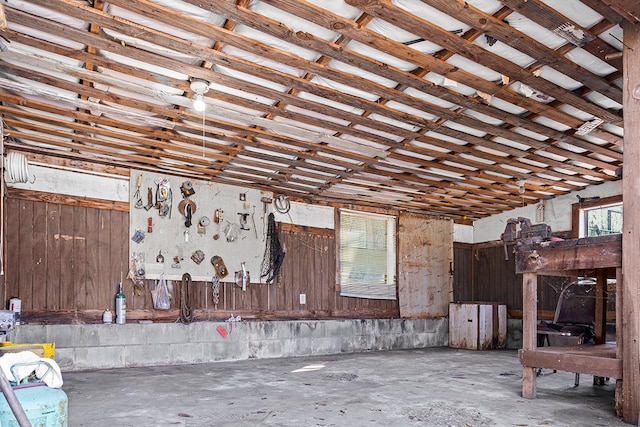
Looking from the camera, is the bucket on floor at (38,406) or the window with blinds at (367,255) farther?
the window with blinds at (367,255)

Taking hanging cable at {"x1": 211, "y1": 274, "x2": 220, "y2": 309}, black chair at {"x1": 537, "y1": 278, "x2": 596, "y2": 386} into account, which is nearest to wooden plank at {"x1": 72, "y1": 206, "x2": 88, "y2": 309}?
hanging cable at {"x1": 211, "y1": 274, "x2": 220, "y2": 309}

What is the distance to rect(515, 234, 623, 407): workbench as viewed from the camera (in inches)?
155

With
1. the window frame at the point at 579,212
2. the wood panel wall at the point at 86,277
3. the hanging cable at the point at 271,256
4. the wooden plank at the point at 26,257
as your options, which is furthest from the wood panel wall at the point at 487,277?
the wooden plank at the point at 26,257

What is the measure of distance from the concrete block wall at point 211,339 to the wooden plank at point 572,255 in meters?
4.44

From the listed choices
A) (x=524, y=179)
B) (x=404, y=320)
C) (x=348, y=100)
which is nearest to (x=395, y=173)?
(x=524, y=179)

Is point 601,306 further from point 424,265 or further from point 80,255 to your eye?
point 80,255

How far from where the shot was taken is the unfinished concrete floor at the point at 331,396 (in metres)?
3.98

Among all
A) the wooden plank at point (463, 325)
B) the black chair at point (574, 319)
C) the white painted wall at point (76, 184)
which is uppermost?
the white painted wall at point (76, 184)

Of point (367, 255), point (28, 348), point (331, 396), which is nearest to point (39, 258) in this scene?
point (28, 348)

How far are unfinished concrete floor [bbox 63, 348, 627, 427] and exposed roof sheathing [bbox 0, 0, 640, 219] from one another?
2.79 metres

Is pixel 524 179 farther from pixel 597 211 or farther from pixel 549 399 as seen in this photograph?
pixel 549 399

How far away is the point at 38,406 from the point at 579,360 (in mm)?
3978

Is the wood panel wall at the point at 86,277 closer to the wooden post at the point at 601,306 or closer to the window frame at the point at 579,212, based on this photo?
the wooden post at the point at 601,306

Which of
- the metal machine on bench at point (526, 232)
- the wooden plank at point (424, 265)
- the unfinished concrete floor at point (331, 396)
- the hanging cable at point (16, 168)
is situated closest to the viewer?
the unfinished concrete floor at point (331, 396)
